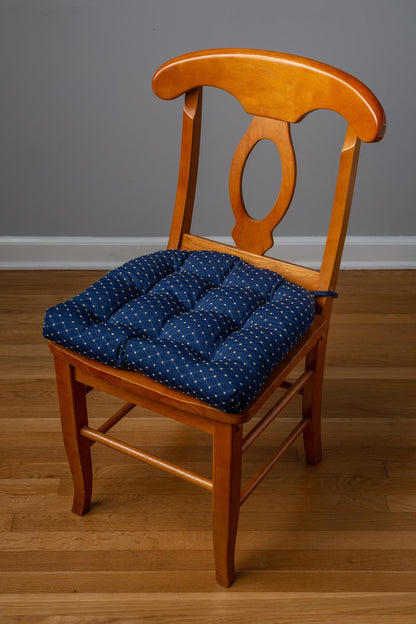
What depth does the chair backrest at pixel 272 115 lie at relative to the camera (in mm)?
1193

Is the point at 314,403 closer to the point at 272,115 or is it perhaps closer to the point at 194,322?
the point at 194,322

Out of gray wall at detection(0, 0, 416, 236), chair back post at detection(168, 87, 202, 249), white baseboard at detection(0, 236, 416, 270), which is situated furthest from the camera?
white baseboard at detection(0, 236, 416, 270)

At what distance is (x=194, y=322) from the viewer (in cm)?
119

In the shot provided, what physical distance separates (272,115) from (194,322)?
1.40 ft

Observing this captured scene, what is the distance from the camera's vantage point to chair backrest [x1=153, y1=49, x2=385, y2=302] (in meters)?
1.19

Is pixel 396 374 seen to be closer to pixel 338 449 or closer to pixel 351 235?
pixel 338 449

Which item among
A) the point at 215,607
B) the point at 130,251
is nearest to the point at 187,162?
the point at 215,607

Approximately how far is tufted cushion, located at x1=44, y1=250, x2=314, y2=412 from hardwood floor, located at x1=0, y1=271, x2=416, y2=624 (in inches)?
17.6

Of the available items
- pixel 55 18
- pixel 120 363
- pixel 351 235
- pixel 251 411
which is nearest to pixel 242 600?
pixel 251 411

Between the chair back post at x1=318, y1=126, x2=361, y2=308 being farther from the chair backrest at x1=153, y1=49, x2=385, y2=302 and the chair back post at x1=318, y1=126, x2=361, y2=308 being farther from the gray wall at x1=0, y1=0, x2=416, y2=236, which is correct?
the gray wall at x1=0, y1=0, x2=416, y2=236

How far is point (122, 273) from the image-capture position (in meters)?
1.33

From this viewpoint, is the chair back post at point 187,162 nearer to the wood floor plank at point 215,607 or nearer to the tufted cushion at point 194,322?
the tufted cushion at point 194,322

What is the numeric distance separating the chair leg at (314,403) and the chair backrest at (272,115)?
15 centimetres

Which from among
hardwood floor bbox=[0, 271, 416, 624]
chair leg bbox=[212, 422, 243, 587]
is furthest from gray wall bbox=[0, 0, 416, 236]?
chair leg bbox=[212, 422, 243, 587]
